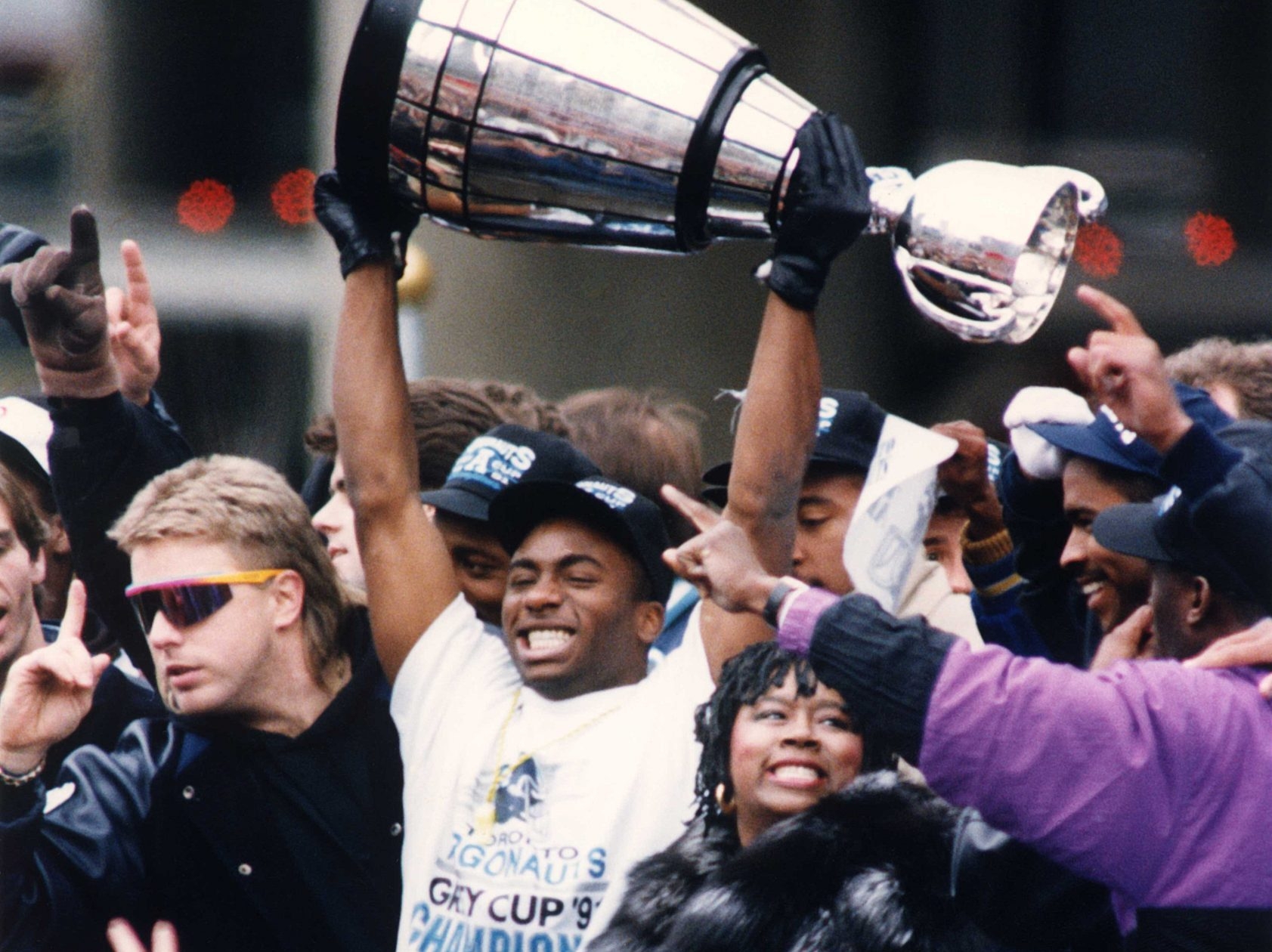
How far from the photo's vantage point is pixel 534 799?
9.24ft

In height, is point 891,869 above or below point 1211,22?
below

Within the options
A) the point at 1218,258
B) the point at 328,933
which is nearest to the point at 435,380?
the point at 328,933

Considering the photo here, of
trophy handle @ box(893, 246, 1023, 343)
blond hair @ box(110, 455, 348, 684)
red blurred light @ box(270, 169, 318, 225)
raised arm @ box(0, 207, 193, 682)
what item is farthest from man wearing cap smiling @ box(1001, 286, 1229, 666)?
red blurred light @ box(270, 169, 318, 225)

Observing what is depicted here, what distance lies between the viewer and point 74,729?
10.5 feet

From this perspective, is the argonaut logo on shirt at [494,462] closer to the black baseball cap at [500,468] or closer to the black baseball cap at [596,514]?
the black baseball cap at [500,468]

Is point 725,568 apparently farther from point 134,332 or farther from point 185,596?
point 134,332

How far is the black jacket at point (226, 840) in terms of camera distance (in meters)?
3.05

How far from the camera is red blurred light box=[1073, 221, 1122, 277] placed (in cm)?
443

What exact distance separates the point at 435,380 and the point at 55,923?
1.19 meters

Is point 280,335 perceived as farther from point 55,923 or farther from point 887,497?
point 887,497

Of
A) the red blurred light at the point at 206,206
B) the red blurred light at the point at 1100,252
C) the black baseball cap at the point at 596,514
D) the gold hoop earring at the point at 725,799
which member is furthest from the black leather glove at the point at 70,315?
the red blurred light at the point at 1100,252

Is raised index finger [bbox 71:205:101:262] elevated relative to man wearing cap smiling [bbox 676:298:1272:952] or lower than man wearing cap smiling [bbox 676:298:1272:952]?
elevated

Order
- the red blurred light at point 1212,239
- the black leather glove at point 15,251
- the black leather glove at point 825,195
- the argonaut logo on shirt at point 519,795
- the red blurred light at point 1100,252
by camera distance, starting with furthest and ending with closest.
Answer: the red blurred light at point 1100,252 → the red blurred light at point 1212,239 → the black leather glove at point 15,251 → the argonaut logo on shirt at point 519,795 → the black leather glove at point 825,195

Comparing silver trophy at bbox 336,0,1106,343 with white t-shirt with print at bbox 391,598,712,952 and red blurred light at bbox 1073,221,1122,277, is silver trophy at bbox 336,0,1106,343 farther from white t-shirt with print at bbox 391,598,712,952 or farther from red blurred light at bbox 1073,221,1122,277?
red blurred light at bbox 1073,221,1122,277
